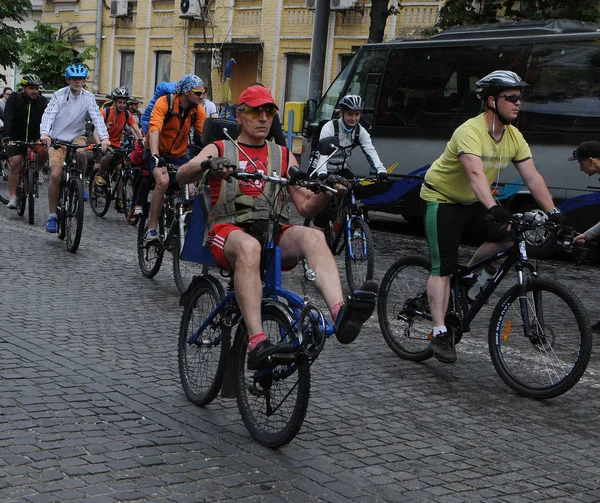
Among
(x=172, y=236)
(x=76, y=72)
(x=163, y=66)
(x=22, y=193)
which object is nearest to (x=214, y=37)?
(x=163, y=66)

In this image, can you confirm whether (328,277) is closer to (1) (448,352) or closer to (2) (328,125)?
(1) (448,352)

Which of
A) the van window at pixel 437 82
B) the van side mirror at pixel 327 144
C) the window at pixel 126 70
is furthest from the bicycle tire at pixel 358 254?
the window at pixel 126 70

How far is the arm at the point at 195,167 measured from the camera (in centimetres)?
557

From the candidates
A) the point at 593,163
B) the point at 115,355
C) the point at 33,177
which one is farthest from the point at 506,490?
the point at 33,177

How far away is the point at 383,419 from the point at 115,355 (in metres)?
1.96

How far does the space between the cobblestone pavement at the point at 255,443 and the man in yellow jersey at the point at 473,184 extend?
59cm

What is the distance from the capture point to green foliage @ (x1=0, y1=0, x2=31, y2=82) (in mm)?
34125

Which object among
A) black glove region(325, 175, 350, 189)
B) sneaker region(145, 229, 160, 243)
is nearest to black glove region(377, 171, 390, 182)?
sneaker region(145, 229, 160, 243)

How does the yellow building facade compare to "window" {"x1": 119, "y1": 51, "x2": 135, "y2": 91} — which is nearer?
the yellow building facade

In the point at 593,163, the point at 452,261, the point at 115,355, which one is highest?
the point at 593,163

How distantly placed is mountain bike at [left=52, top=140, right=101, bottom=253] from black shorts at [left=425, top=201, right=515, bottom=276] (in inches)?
210

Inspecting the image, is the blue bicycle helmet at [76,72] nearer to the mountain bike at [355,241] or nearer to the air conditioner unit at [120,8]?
the mountain bike at [355,241]

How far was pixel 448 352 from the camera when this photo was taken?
22.6 feet

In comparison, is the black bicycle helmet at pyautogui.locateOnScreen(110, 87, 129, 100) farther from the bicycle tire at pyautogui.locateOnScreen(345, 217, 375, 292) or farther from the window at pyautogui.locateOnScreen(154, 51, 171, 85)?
the window at pyautogui.locateOnScreen(154, 51, 171, 85)
